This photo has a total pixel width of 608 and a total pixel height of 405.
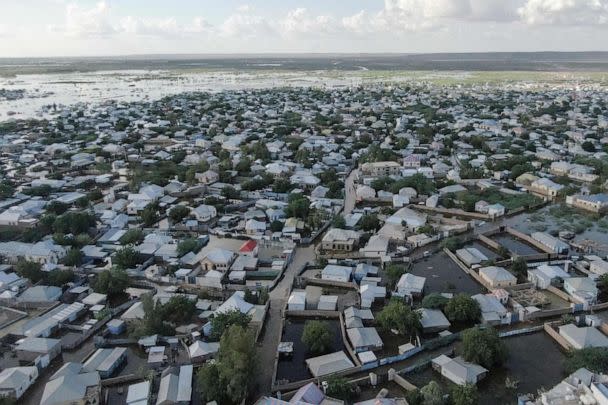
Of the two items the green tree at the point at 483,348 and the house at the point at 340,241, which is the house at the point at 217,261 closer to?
the house at the point at 340,241

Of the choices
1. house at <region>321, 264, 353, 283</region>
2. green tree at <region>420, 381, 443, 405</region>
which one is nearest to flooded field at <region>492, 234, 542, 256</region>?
house at <region>321, 264, 353, 283</region>

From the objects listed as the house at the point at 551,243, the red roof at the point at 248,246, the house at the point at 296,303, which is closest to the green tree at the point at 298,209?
the red roof at the point at 248,246

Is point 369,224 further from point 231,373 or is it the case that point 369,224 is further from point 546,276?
point 231,373

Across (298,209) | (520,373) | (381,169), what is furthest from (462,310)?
(381,169)

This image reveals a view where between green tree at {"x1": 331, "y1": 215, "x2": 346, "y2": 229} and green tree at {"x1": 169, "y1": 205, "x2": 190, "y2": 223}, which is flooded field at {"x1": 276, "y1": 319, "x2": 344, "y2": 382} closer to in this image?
green tree at {"x1": 331, "y1": 215, "x2": 346, "y2": 229}

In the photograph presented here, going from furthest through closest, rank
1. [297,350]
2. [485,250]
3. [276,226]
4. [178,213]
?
[178,213]
[276,226]
[485,250]
[297,350]

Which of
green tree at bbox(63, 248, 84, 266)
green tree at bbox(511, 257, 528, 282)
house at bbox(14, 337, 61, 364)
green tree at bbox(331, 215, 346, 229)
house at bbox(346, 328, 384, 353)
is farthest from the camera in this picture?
green tree at bbox(331, 215, 346, 229)

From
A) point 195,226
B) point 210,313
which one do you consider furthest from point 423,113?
point 210,313
